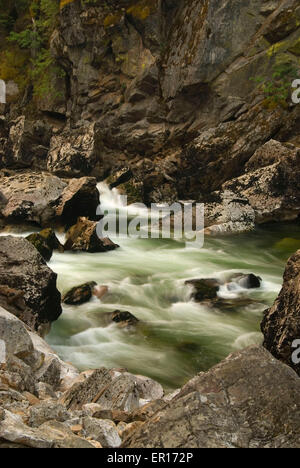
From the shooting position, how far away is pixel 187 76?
1653cm

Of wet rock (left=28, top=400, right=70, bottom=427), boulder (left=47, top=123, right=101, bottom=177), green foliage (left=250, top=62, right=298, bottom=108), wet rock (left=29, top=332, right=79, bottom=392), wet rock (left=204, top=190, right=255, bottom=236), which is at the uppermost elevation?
green foliage (left=250, top=62, right=298, bottom=108)

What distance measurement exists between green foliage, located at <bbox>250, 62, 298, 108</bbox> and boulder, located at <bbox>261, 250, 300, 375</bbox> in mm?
11811

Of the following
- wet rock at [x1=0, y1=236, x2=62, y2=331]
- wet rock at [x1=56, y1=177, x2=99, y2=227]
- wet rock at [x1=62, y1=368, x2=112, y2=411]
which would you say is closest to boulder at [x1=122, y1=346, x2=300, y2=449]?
wet rock at [x1=62, y1=368, x2=112, y2=411]

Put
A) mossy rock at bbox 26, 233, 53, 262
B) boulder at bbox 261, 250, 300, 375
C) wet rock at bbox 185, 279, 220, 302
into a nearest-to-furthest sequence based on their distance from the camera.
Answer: boulder at bbox 261, 250, 300, 375 → wet rock at bbox 185, 279, 220, 302 → mossy rock at bbox 26, 233, 53, 262

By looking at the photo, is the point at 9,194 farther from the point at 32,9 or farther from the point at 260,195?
the point at 32,9

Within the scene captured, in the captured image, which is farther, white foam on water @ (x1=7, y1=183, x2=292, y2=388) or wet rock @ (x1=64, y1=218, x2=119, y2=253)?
wet rock @ (x1=64, y1=218, x2=119, y2=253)

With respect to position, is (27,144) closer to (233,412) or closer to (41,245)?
(41,245)

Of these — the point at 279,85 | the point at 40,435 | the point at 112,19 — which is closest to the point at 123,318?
the point at 40,435

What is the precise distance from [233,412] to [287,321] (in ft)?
7.37

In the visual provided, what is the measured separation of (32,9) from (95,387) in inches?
921

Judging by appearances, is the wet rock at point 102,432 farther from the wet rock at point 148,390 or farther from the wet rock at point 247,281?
the wet rock at point 247,281

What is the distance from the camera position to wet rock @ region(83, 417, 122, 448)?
8.89ft

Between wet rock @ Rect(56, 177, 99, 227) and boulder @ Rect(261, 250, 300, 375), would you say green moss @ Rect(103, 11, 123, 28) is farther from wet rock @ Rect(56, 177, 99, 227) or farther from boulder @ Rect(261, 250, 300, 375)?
boulder @ Rect(261, 250, 300, 375)

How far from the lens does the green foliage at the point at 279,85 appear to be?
1510 cm
